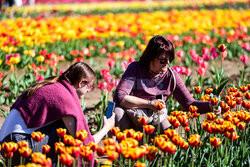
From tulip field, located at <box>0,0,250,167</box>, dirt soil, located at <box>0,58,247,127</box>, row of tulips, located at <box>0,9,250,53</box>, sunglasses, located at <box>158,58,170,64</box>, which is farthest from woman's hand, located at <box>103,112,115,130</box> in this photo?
row of tulips, located at <box>0,9,250,53</box>

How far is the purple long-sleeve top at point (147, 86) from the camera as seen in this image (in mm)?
3209

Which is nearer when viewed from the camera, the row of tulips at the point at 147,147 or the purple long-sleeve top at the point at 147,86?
the row of tulips at the point at 147,147

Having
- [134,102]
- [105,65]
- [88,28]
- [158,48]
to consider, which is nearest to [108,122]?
[134,102]

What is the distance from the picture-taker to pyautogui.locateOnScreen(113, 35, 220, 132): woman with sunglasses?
3.16 m

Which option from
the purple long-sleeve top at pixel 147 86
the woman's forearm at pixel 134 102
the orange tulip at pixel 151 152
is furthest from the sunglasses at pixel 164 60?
the orange tulip at pixel 151 152

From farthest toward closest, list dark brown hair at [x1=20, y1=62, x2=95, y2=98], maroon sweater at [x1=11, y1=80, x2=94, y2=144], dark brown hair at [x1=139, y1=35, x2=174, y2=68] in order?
dark brown hair at [x1=139, y1=35, x2=174, y2=68], dark brown hair at [x1=20, y1=62, x2=95, y2=98], maroon sweater at [x1=11, y1=80, x2=94, y2=144]

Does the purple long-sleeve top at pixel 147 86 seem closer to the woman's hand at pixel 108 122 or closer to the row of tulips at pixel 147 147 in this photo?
the row of tulips at pixel 147 147

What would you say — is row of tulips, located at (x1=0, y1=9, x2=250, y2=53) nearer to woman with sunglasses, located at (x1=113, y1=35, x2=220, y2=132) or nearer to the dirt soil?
the dirt soil

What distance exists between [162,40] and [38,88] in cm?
109

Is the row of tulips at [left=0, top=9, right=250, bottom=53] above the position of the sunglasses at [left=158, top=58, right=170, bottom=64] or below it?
above

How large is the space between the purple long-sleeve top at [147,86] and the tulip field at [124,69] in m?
0.12

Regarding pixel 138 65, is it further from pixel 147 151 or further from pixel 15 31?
pixel 15 31

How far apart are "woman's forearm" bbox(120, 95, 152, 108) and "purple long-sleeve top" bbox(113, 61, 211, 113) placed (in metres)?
0.04

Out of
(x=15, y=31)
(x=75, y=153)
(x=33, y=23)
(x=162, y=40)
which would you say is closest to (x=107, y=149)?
(x=75, y=153)
